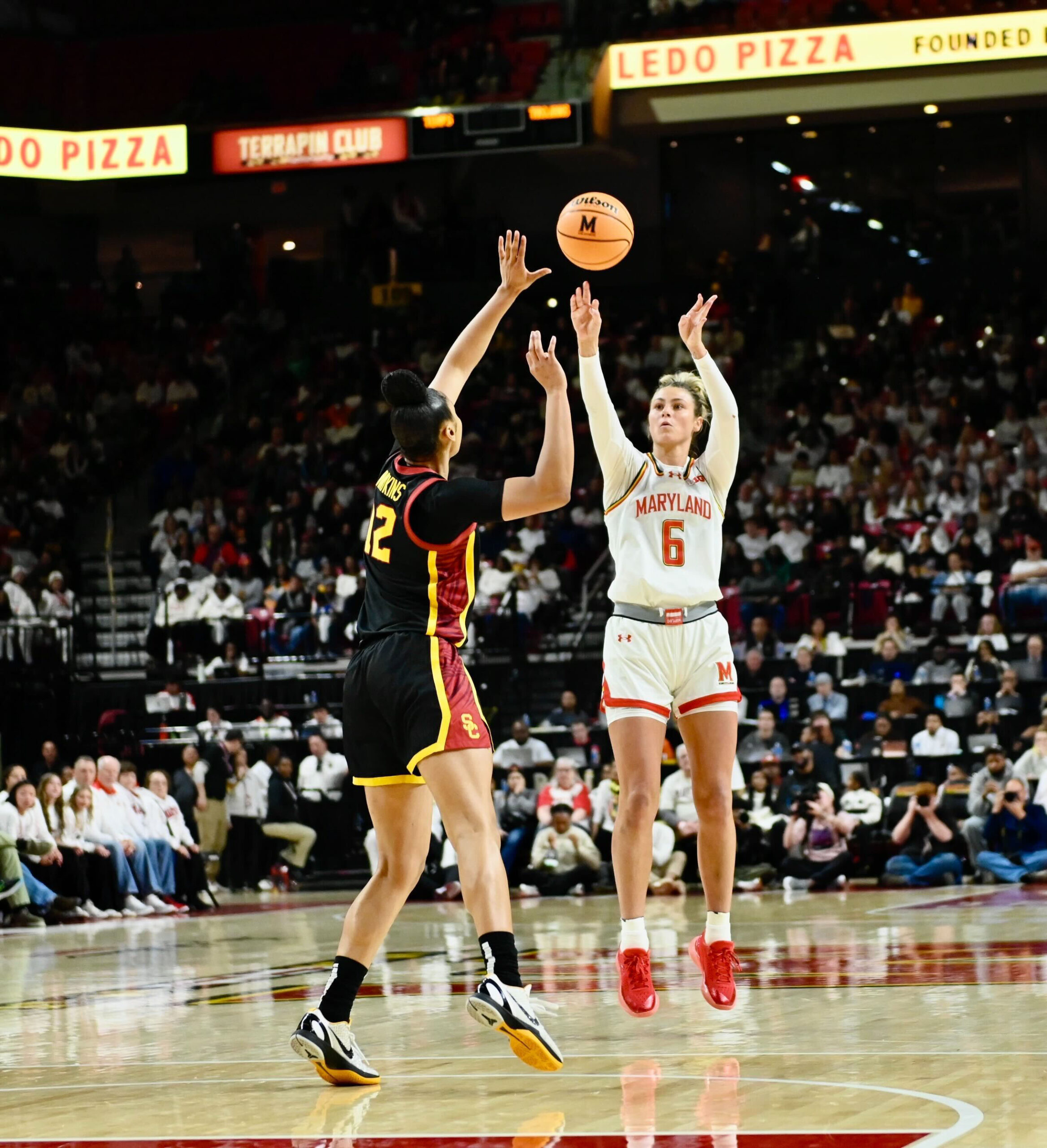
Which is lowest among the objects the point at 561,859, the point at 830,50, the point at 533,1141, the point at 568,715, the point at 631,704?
the point at 561,859

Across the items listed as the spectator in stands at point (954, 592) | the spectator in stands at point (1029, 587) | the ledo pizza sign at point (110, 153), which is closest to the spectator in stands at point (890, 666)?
Answer: the spectator in stands at point (954, 592)

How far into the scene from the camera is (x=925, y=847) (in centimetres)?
1631

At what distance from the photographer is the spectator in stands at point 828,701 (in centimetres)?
1870

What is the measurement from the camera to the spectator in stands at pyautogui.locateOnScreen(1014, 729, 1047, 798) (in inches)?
642

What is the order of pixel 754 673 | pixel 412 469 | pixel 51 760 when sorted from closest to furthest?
pixel 412 469 < pixel 51 760 < pixel 754 673

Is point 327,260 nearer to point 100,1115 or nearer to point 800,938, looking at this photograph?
point 800,938

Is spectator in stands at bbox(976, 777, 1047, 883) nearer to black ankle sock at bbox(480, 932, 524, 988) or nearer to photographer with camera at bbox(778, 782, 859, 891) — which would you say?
photographer with camera at bbox(778, 782, 859, 891)

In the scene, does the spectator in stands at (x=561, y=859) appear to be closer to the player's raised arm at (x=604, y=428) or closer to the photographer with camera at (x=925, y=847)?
the photographer with camera at (x=925, y=847)

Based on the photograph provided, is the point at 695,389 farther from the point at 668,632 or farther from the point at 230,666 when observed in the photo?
the point at 230,666

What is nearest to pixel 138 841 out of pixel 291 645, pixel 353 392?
pixel 291 645

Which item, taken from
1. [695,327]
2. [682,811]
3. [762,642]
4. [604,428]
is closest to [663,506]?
[604,428]

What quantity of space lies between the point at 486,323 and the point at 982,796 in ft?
36.2

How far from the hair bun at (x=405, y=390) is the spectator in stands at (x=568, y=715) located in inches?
543

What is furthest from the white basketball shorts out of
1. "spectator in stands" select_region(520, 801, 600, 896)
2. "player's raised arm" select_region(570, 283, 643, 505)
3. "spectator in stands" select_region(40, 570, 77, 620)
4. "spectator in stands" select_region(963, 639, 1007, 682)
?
"spectator in stands" select_region(40, 570, 77, 620)
